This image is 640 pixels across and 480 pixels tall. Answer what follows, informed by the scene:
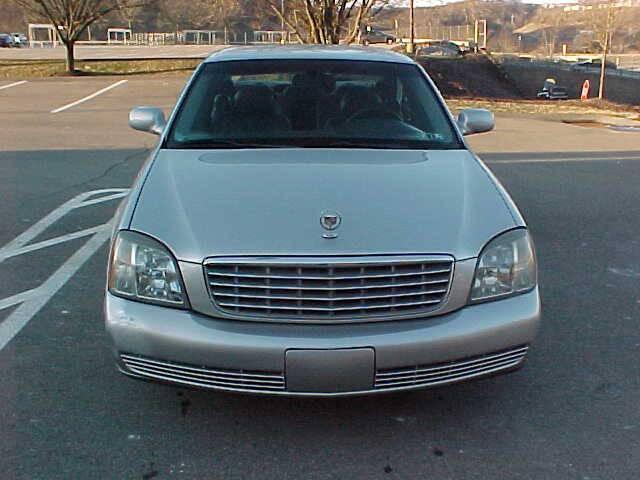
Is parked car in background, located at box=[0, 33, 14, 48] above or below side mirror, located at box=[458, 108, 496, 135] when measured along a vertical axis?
above

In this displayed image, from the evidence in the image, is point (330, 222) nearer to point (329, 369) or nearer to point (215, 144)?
point (329, 369)

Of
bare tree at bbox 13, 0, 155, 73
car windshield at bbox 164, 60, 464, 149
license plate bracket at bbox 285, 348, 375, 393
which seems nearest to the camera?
license plate bracket at bbox 285, 348, 375, 393

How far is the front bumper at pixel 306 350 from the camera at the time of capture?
2828 millimetres

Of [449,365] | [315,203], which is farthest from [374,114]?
[449,365]

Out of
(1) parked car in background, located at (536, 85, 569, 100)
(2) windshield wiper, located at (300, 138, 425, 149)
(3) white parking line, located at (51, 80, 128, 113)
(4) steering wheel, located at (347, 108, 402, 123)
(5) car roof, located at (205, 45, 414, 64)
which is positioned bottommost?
(1) parked car in background, located at (536, 85, 569, 100)

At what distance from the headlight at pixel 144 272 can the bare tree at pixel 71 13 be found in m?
27.4

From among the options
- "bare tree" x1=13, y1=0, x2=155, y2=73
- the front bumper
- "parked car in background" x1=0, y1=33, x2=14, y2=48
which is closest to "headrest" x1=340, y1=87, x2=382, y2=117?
the front bumper

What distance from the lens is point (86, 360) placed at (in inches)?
151

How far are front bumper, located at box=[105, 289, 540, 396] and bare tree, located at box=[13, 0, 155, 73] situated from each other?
27.7m

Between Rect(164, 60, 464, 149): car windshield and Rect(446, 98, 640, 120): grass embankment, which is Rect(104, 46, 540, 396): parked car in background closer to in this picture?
Rect(164, 60, 464, 149): car windshield

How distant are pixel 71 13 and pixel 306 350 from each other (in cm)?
2998

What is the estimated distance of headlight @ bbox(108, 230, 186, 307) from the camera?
2.97 metres

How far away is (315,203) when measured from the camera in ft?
10.6

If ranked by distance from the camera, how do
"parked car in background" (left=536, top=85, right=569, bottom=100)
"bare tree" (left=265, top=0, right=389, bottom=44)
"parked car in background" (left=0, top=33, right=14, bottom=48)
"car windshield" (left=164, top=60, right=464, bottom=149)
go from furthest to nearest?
"parked car in background" (left=0, top=33, right=14, bottom=48)
"parked car in background" (left=536, top=85, right=569, bottom=100)
"bare tree" (left=265, top=0, right=389, bottom=44)
"car windshield" (left=164, top=60, right=464, bottom=149)
